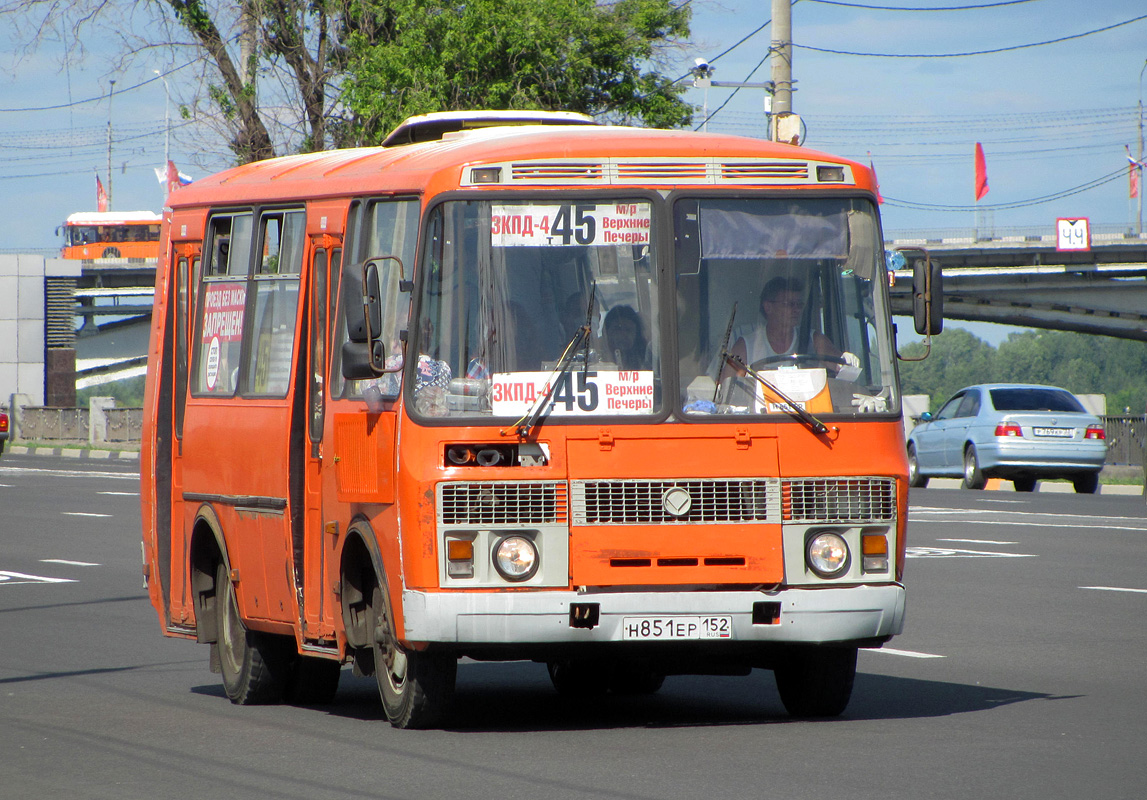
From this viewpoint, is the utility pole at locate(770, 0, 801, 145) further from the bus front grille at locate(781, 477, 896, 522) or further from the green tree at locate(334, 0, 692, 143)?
the bus front grille at locate(781, 477, 896, 522)

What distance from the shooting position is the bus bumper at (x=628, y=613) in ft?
24.8

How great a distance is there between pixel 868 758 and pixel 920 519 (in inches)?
624

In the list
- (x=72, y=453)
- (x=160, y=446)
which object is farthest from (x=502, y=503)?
(x=72, y=453)

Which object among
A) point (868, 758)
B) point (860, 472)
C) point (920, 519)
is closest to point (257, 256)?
point (860, 472)

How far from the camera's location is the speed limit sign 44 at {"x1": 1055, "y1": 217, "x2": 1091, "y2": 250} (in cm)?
7669

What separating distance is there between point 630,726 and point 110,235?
86750 millimetres

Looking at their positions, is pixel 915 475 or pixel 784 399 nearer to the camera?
pixel 784 399

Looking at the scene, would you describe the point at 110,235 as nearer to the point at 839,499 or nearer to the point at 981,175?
the point at 981,175

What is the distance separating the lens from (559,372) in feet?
25.6

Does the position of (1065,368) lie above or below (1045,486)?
above

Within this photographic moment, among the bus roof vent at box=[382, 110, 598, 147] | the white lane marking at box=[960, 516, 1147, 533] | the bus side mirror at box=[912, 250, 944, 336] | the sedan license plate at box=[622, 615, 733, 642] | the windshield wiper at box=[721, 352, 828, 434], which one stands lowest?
the white lane marking at box=[960, 516, 1147, 533]

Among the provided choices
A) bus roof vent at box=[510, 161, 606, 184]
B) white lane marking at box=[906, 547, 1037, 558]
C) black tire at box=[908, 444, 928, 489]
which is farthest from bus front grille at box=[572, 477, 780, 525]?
black tire at box=[908, 444, 928, 489]

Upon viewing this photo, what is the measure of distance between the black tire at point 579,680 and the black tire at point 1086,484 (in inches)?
848

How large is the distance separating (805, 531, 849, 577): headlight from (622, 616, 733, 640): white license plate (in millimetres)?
460
